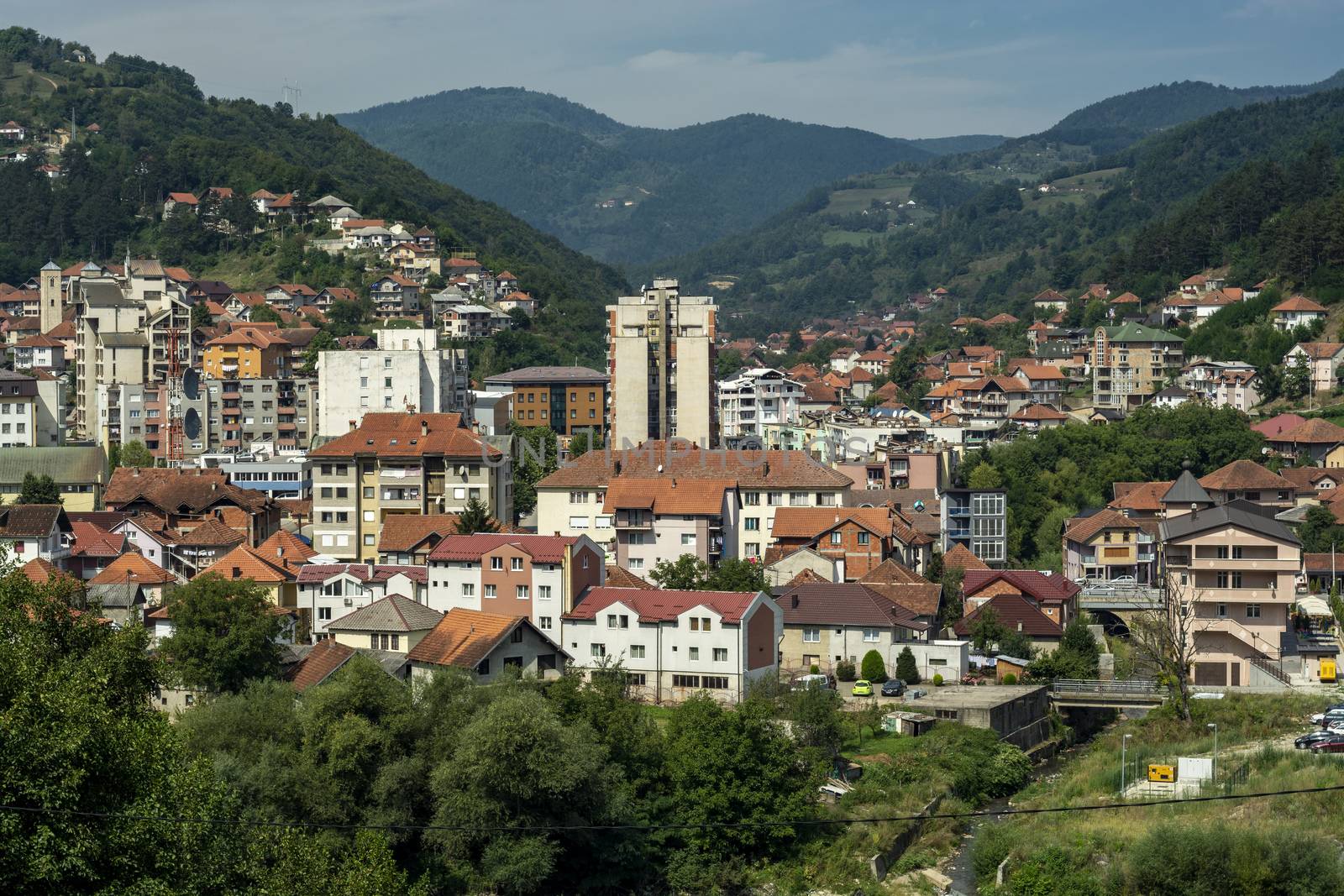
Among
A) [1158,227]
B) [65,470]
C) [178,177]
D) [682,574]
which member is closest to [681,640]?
[682,574]

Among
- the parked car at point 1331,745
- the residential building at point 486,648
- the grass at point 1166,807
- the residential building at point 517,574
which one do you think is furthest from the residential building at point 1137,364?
the residential building at point 486,648

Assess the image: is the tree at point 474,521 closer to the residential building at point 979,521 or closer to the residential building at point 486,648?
the residential building at point 486,648

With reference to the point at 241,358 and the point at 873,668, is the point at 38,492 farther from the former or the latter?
the point at 873,668

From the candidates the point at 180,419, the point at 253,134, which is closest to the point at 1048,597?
the point at 180,419

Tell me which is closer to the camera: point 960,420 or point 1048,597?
point 1048,597

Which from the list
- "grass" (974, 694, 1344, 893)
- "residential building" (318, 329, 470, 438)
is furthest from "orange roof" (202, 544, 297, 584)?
"residential building" (318, 329, 470, 438)

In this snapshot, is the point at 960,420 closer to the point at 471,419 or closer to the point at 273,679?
the point at 471,419
